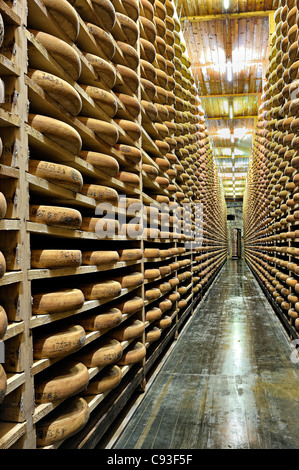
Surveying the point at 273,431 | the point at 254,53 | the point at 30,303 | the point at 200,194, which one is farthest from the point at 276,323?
the point at 254,53

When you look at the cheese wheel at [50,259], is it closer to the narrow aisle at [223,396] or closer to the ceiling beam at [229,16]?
the narrow aisle at [223,396]

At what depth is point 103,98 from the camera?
6.99 ft

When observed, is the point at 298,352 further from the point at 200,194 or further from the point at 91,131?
the point at 200,194

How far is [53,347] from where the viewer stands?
5.05 ft

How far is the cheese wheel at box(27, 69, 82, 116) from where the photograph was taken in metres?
1.50

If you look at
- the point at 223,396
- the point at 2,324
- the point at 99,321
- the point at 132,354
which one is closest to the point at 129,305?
the point at 132,354

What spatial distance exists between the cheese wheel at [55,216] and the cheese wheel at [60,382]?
64cm

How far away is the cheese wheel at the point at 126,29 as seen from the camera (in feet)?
8.27

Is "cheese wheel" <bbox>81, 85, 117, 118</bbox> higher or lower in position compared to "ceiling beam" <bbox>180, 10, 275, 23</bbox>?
lower

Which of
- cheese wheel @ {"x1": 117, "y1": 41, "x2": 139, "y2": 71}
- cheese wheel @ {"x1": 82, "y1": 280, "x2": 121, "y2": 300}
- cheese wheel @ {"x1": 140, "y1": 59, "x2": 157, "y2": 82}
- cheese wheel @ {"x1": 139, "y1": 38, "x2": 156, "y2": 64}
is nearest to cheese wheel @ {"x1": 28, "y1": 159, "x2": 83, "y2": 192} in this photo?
cheese wheel @ {"x1": 82, "y1": 280, "x2": 121, "y2": 300}

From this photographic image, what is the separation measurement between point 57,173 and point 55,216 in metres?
0.18

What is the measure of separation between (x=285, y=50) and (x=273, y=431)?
11.6 ft

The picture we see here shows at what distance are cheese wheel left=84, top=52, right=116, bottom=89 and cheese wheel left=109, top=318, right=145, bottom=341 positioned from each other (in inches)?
60.1

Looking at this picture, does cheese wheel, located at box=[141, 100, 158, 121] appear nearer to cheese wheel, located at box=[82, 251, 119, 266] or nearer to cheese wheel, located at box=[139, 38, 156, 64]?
cheese wheel, located at box=[139, 38, 156, 64]
